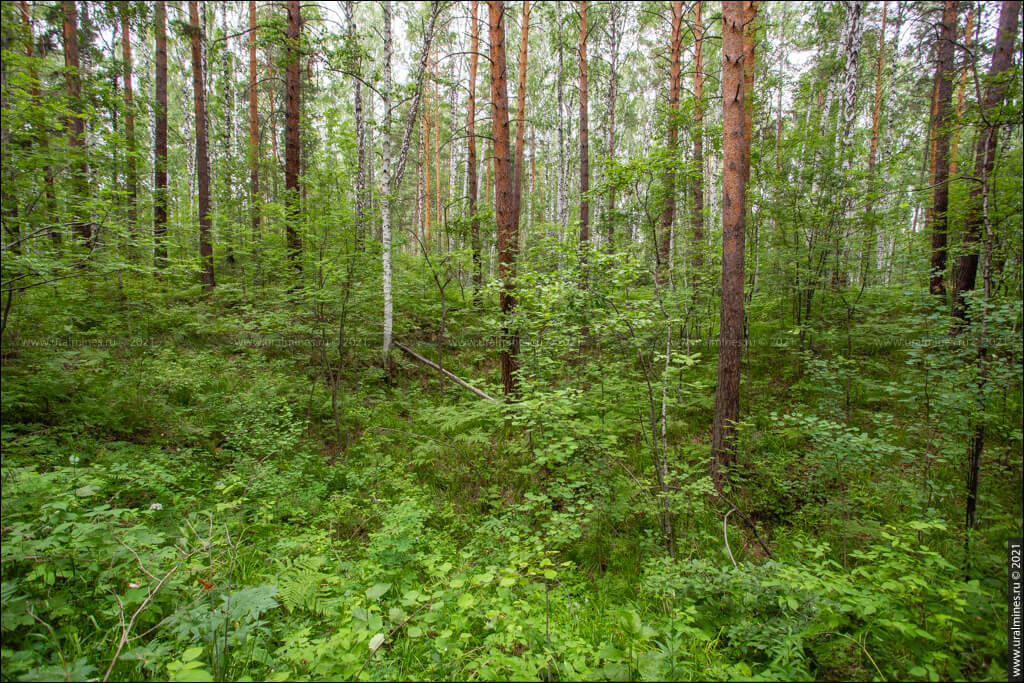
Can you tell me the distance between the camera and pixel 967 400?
3.66m

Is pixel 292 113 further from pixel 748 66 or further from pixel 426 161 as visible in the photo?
pixel 426 161

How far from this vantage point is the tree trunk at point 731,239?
4.70m

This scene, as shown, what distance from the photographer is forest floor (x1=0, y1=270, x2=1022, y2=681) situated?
2.20 metres

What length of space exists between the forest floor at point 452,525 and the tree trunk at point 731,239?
0.55 metres

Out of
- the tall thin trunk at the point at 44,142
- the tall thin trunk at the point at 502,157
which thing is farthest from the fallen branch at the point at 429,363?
the tall thin trunk at the point at 44,142

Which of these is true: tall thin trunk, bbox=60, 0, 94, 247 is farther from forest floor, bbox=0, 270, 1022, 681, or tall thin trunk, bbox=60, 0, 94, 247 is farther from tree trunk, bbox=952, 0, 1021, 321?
tree trunk, bbox=952, 0, 1021, 321

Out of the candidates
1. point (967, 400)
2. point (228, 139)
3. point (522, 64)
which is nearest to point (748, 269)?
point (967, 400)

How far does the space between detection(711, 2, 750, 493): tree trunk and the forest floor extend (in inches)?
21.5

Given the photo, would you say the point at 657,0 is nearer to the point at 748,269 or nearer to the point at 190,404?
the point at 748,269

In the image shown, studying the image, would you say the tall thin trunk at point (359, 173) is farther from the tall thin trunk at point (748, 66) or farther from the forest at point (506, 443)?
the tall thin trunk at point (748, 66)

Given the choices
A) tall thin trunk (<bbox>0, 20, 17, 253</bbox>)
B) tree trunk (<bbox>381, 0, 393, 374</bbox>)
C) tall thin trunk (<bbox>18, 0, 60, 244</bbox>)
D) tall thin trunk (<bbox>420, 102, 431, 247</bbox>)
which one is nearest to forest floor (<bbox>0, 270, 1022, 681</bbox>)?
tree trunk (<bbox>381, 0, 393, 374</bbox>)

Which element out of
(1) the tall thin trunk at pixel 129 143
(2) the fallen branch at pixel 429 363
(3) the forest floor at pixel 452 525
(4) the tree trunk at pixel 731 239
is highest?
(1) the tall thin trunk at pixel 129 143

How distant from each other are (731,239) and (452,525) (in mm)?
4646

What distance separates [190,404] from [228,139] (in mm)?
10364
